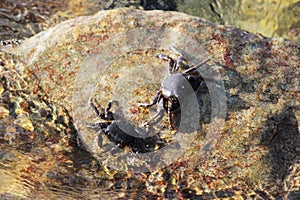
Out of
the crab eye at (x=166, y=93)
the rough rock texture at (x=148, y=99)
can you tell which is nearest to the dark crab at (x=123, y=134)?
the rough rock texture at (x=148, y=99)

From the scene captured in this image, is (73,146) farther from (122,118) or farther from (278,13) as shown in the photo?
(278,13)

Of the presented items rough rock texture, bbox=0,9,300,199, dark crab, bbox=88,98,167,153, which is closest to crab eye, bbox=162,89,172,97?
rough rock texture, bbox=0,9,300,199

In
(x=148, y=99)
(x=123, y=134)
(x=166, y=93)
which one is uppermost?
(x=166, y=93)

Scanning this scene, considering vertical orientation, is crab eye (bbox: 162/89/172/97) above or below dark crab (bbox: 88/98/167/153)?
above

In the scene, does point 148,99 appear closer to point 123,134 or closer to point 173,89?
point 173,89

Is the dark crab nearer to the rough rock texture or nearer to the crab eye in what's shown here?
the rough rock texture

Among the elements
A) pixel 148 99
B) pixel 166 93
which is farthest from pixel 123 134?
pixel 166 93

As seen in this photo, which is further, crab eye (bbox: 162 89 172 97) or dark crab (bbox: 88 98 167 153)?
dark crab (bbox: 88 98 167 153)
